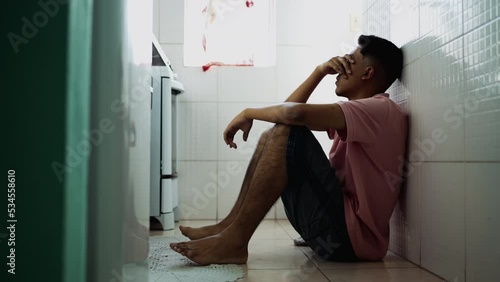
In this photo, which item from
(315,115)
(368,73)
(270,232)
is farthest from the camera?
(270,232)

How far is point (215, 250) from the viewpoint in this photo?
1.32 meters

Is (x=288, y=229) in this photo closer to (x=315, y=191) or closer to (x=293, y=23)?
(x=315, y=191)

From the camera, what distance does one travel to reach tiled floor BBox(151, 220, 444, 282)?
1.20 meters

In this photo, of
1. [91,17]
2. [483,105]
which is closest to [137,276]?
[91,17]

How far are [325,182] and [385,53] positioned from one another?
1.63 ft

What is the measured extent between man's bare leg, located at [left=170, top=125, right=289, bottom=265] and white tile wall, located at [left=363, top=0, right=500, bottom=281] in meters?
0.42

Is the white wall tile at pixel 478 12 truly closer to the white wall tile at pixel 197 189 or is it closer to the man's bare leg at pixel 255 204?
the man's bare leg at pixel 255 204

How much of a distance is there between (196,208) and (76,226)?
2.06 metres

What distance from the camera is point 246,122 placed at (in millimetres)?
1525

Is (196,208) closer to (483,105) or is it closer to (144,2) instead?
(483,105)

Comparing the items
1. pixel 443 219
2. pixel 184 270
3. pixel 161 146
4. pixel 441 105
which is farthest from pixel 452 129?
pixel 161 146

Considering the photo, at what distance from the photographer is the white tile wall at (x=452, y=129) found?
0.98 m

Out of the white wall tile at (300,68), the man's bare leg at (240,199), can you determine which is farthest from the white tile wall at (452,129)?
the white wall tile at (300,68)

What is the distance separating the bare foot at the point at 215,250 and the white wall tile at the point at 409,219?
0.53m
